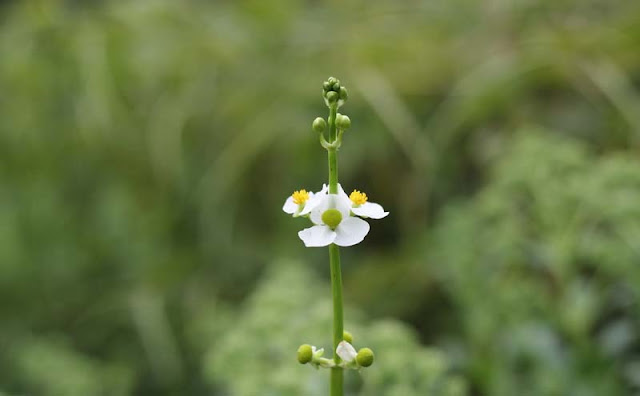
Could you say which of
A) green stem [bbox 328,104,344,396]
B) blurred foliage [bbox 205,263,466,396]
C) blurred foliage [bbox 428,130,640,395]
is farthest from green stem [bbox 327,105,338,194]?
blurred foliage [bbox 428,130,640,395]

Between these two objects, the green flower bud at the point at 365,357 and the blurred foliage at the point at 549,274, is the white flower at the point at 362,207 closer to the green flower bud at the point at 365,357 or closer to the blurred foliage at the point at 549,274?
the green flower bud at the point at 365,357

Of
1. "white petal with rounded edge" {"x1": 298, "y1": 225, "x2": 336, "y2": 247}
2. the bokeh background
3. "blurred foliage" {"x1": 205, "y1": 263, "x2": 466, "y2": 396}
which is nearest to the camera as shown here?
"white petal with rounded edge" {"x1": 298, "y1": 225, "x2": 336, "y2": 247}

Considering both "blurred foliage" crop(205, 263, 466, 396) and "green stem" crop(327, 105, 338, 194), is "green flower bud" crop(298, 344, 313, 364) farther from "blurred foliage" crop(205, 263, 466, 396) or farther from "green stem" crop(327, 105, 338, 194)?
"blurred foliage" crop(205, 263, 466, 396)

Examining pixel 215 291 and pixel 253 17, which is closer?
pixel 215 291

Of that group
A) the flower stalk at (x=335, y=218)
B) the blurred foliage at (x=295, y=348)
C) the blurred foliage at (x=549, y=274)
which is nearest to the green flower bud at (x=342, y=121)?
the flower stalk at (x=335, y=218)

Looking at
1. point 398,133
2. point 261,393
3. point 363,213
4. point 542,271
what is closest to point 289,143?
point 398,133

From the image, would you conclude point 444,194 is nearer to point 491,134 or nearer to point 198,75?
point 491,134

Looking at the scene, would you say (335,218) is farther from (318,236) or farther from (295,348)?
(295,348)
